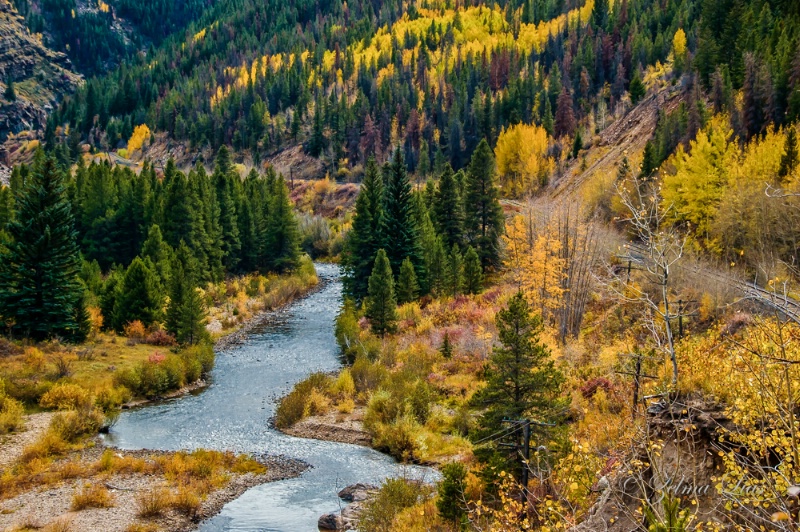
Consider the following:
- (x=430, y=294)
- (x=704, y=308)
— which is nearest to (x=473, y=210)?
(x=430, y=294)

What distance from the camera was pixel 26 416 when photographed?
28703 mm

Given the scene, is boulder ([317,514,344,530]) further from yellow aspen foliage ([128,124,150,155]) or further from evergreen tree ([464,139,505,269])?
yellow aspen foliage ([128,124,150,155])

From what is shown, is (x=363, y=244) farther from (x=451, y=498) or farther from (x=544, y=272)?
(x=451, y=498)

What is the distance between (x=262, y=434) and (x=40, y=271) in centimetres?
1975

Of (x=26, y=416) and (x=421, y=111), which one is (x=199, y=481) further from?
(x=421, y=111)

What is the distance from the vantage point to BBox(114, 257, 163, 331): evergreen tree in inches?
1711

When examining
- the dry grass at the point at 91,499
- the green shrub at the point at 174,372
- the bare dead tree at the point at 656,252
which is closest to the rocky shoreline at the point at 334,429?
the green shrub at the point at 174,372

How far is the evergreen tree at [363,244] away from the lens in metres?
54.0

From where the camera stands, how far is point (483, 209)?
58844 mm

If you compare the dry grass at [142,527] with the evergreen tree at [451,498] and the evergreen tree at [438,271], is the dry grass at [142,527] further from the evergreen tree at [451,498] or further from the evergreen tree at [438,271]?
the evergreen tree at [438,271]

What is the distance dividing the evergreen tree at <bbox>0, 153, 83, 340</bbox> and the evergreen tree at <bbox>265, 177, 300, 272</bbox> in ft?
103

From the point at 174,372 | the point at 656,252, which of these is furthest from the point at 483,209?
the point at 656,252

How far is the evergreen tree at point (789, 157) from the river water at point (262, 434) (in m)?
34.2

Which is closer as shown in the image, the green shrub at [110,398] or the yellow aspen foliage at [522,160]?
the green shrub at [110,398]
